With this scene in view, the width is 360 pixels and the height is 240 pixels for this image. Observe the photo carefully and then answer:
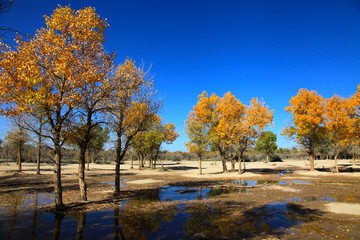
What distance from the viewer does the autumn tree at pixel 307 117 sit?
1257 inches

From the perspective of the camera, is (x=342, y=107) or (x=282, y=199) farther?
(x=342, y=107)

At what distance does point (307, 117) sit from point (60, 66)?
33.5m

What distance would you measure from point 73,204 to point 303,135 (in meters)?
34.6

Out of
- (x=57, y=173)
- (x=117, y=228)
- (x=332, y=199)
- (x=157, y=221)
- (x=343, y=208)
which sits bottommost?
(x=332, y=199)

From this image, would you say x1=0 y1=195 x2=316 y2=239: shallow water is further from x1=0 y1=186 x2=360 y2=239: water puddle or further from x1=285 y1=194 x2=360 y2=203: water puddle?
x1=285 y1=194 x2=360 y2=203: water puddle

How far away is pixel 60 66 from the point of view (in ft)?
30.3

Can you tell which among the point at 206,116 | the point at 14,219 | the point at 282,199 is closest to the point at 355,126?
the point at 206,116

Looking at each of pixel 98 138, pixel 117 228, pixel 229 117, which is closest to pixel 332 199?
pixel 117 228

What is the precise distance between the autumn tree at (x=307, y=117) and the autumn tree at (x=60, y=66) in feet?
103

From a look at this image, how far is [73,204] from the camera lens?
1272 cm

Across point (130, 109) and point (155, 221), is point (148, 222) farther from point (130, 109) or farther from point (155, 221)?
point (130, 109)

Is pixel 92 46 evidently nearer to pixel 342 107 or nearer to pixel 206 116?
pixel 206 116

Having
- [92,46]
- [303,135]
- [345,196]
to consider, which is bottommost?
[345,196]

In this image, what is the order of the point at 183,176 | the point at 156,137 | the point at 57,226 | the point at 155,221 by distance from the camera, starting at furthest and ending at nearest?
the point at 156,137 < the point at 183,176 < the point at 155,221 < the point at 57,226
